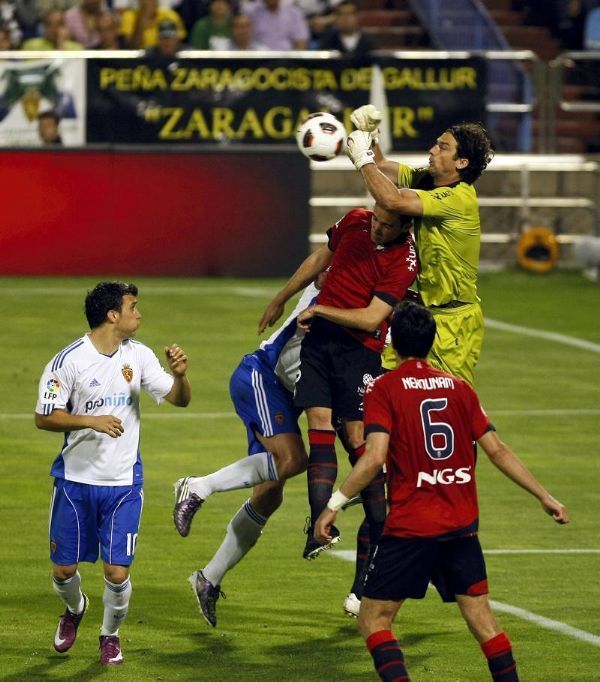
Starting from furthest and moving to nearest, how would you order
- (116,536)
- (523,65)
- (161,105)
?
(523,65) < (161,105) < (116,536)

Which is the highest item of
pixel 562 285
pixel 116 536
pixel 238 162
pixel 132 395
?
pixel 132 395

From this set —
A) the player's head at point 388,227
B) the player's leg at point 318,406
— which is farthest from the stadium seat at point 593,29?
the player's leg at point 318,406

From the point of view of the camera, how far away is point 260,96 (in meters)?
25.9

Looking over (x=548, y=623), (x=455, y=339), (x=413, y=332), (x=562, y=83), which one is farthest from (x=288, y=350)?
(x=562, y=83)

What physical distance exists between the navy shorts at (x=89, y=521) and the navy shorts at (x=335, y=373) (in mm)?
1286

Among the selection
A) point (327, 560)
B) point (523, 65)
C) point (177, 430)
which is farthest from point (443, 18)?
point (327, 560)

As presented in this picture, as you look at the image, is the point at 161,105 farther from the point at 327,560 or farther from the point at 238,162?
the point at 327,560

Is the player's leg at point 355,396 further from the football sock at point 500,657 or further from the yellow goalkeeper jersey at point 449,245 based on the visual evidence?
the football sock at point 500,657

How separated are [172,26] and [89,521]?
1792cm

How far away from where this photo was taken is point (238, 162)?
25.1 meters

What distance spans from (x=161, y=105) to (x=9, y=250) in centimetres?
319

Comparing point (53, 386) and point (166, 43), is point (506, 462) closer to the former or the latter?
point (53, 386)

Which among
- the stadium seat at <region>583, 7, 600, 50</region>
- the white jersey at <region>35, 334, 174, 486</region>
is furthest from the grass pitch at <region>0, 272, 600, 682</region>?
the stadium seat at <region>583, 7, 600, 50</region>

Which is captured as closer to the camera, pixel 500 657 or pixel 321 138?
pixel 500 657
